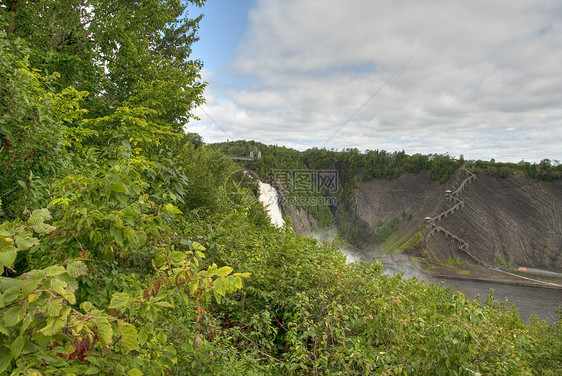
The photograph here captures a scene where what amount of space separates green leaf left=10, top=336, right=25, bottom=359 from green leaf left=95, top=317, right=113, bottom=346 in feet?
0.88

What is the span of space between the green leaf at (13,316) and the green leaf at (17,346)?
7cm

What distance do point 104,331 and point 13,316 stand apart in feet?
1.13

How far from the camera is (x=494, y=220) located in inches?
2630

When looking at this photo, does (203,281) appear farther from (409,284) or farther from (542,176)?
(542,176)

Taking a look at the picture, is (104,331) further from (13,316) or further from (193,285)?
(193,285)

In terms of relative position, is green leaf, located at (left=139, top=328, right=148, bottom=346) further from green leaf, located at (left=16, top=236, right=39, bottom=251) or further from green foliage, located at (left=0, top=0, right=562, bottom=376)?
green leaf, located at (left=16, top=236, right=39, bottom=251)

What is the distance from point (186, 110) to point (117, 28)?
123 inches

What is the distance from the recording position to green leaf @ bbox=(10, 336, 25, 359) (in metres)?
1.26

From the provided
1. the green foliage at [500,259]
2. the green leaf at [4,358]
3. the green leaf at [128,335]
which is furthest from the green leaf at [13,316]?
the green foliage at [500,259]

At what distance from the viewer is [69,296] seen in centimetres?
132

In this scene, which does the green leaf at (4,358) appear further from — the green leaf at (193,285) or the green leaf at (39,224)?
the green leaf at (193,285)

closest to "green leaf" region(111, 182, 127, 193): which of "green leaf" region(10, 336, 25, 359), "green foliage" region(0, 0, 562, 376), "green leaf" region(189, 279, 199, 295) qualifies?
"green foliage" region(0, 0, 562, 376)

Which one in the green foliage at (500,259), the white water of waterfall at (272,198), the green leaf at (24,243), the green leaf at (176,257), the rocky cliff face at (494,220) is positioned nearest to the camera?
the green leaf at (24,243)

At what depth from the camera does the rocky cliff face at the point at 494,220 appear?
6222 centimetres
